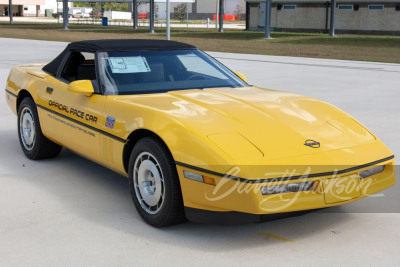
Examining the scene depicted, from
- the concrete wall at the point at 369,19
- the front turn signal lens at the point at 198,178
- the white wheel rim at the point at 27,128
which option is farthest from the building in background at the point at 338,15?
the front turn signal lens at the point at 198,178

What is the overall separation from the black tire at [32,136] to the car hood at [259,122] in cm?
167

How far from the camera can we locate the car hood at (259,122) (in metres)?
3.95

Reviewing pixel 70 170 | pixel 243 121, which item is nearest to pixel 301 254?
pixel 243 121

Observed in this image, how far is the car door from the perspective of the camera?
4961 millimetres

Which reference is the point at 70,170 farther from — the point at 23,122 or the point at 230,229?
the point at 230,229

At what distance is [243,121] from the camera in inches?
167

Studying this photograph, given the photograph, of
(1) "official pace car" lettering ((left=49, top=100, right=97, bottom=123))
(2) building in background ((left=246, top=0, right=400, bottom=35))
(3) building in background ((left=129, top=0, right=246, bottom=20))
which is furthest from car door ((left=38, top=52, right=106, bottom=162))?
(3) building in background ((left=129, top=0, right=246, bottom=20))

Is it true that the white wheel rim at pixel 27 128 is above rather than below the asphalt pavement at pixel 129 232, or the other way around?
above

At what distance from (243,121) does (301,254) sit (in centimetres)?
106

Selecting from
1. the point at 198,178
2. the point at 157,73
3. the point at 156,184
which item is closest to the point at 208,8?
the point at 157,73

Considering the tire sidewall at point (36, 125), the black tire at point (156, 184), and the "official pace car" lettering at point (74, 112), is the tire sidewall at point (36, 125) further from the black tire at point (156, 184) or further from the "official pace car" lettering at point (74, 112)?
the black tire at point (156, 184)

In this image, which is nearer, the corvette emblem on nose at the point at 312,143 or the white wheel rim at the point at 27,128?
the corvette emblem on nose at the point at 312,143

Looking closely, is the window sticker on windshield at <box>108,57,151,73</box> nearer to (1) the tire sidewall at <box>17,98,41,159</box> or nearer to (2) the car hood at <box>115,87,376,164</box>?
(2) the car hood at <box>115,87,376,164</box>

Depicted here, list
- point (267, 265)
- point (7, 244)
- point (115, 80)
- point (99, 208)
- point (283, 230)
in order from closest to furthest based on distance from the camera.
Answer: point (267, 265) < point (7, 244) < point (283, 230) < point (99, 208) < point (115, 80)
